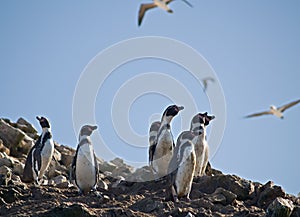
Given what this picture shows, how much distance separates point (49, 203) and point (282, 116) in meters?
6.58

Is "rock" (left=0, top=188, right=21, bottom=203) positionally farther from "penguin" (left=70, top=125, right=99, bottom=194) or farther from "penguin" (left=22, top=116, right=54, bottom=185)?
"penguin" (left=22, top=116, right=54, bottom=185)

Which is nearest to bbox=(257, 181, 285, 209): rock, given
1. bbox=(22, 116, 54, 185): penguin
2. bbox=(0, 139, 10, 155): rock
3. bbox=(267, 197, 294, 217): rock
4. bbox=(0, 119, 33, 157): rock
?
bbox=(267, 197, 294, 217): rock

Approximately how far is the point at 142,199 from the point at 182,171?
1485 millimetres

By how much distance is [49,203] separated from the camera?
1770 cm

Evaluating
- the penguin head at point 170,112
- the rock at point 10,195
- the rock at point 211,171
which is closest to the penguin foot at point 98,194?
the rock at point 10,195

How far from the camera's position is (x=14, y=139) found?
25.7 metres

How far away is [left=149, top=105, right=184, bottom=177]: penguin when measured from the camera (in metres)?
22.7

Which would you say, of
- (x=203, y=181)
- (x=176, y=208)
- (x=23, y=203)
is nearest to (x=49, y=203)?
(x=23, y=203)

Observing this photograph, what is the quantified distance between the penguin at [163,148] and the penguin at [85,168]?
2.39 metres

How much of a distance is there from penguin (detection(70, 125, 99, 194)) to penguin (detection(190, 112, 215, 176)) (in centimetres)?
283

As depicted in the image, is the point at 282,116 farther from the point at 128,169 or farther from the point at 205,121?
the point at 128,169

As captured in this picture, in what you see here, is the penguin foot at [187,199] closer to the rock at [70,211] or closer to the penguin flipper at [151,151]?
→ the rock at [70,211]

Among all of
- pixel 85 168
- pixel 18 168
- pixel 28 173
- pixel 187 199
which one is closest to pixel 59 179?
pixel 28 173

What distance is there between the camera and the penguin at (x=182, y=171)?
63.9 ft
